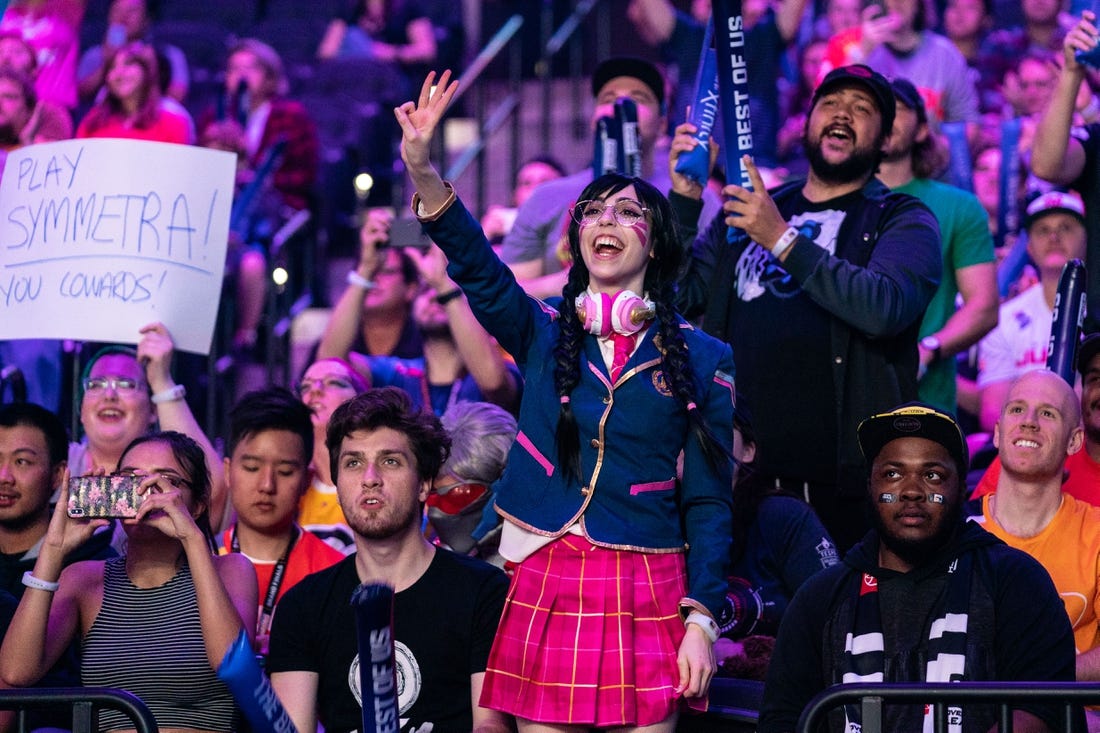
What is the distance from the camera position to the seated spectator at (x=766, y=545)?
483 centimetres

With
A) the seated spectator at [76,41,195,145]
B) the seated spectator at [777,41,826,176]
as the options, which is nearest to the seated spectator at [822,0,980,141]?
the seated spectator at [777,41,826,176]

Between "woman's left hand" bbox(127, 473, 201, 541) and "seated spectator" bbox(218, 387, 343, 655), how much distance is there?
0.66 meters

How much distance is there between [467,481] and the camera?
5.25 meters

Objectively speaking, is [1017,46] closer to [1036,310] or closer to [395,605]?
[1036,310]

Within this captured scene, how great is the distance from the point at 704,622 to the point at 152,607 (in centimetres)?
161

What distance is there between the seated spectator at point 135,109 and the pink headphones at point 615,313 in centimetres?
451

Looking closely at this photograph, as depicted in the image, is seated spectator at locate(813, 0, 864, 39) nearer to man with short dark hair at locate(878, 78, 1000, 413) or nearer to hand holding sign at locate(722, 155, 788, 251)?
man with short dark hair at locate(878, 78, 1000, 413)

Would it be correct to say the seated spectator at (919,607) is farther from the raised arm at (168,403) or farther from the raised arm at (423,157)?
the raised arm at (168,403)

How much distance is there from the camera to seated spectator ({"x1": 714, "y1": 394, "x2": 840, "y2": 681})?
4832 mm

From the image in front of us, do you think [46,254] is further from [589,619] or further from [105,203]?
[589,619]

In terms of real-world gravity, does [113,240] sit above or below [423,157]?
above

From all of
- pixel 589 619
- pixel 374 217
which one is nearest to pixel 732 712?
pixel 589 619

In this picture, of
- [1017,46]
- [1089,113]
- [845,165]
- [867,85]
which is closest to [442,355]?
[845,165]

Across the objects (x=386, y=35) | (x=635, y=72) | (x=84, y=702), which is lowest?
(x=84, y=702)
